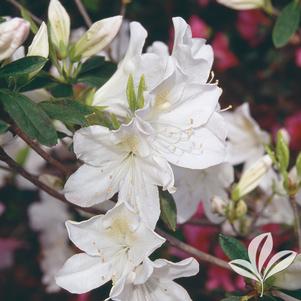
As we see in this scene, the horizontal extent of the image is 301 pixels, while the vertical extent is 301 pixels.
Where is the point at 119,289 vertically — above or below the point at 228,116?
above

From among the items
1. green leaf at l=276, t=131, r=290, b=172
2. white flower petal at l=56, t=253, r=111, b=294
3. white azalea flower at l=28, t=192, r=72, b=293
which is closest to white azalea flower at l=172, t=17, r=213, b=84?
green leaf at l=276, t=131, r=290, b=172

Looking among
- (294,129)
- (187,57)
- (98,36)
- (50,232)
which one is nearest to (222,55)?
(294,129)

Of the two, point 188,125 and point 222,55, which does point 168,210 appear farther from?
point 222,55

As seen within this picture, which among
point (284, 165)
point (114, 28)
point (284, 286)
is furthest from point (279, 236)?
point (114, 28)

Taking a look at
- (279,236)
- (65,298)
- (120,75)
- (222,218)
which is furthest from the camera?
(65,298)

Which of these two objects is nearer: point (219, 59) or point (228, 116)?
point (228, 116)

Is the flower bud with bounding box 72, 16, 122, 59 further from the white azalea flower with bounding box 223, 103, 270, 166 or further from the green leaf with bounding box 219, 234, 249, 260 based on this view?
the white azalea flower with bounding box 223, 103, 270, 166

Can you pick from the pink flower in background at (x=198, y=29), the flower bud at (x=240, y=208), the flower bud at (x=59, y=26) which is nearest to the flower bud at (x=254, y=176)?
the flower bud at (x=240, y=208)

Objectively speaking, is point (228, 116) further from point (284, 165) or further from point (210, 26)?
point (210, 26)
